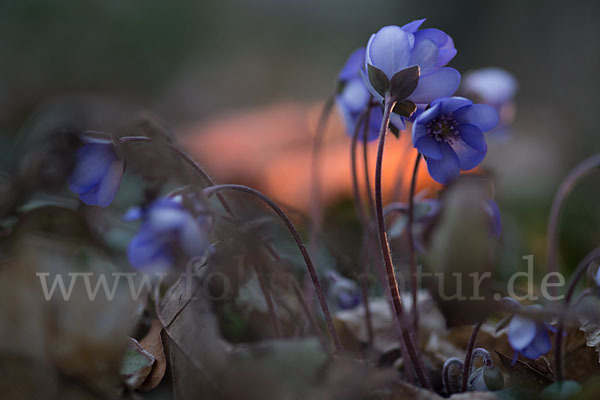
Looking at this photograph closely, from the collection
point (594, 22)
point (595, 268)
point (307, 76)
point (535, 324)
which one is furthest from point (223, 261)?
point (307, 76)

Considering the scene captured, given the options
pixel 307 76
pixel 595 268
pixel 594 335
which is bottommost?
pixel 307 76

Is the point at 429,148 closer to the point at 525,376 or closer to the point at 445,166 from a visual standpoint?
the point at 445,166

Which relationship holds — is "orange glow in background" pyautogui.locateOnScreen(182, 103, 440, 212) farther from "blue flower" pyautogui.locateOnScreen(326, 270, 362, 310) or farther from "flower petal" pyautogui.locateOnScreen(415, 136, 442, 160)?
"flower petal" pyautogui.locateOnScreen(415, 136, 442, 160)

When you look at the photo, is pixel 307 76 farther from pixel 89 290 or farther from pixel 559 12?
pixel 89 290

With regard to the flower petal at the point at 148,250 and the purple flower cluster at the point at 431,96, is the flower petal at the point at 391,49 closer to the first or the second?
the purple flower cluster at the point at 431,96

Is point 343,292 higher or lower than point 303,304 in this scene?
lower

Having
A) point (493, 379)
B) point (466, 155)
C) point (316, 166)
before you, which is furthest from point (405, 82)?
point (316, 166)

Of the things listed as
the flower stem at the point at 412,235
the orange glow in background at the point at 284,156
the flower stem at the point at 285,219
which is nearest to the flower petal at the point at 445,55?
the flower stem at the point at 412,235
